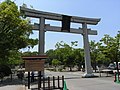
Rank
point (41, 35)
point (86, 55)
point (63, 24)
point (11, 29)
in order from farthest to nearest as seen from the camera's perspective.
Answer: point (86, 55) < point (63, 24) < point (41, 35) < point (11, 29)

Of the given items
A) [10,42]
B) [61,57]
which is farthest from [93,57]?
[10,42]

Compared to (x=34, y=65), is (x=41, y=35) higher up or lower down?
higher up

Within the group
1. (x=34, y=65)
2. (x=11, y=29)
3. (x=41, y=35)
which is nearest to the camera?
(x=34, y=65)

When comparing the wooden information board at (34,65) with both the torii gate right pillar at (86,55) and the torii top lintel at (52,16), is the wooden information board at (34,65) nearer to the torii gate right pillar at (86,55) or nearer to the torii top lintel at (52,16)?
the torii top lintel at (52,16)

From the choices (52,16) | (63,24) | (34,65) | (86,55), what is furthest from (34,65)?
(86,55)

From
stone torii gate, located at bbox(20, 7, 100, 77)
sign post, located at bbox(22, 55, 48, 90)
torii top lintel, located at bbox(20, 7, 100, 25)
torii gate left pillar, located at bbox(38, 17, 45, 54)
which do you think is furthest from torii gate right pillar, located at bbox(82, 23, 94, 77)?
sign post, located at bbox(22, 55, 48, 90)

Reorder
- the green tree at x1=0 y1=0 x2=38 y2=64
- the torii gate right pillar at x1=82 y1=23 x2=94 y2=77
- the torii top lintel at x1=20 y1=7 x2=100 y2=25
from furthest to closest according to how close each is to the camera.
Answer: the torii gate right pillar at x1=82 y1=23 x2=94 y2=77 < the torii top lintel at x1=20 y1=7 x2=100 y2=25 < the green tree at x1=0 y1=0 x2=38 y2=64

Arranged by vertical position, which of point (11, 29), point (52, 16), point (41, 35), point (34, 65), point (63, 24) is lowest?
point (34, 65)

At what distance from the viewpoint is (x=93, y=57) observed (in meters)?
56.1

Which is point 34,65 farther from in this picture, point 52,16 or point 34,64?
point 52,16

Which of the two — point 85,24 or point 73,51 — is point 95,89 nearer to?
point 85,24

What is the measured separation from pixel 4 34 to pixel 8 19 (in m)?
1.81

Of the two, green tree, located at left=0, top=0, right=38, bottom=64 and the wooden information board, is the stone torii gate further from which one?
the wooden information board

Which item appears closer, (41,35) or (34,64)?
(34,64)
